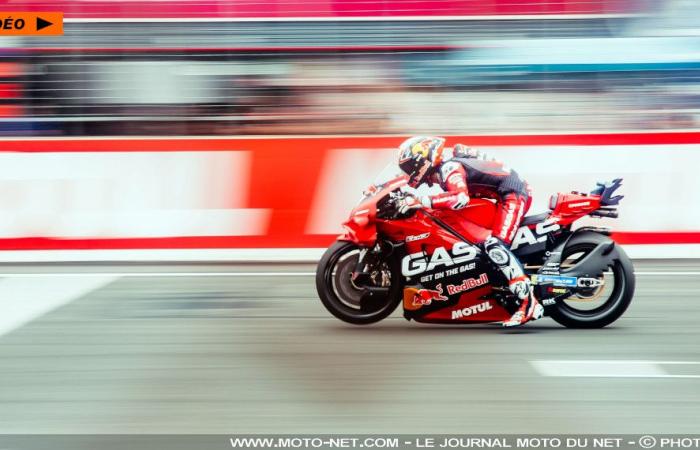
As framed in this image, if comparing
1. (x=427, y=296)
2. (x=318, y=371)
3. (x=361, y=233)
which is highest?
(x=361, y=233)

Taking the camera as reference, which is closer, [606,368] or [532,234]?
[606,368]

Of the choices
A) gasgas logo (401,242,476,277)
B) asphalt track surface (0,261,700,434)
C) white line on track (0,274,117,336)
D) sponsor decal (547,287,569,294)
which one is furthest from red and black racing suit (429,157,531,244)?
white line on track (0,274,117,336)

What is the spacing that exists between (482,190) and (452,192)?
0.40 m

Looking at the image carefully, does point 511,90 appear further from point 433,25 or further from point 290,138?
point 290,138

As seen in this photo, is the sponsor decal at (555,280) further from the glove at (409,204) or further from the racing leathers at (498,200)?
the glove at (409,204)

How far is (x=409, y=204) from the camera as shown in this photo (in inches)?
290

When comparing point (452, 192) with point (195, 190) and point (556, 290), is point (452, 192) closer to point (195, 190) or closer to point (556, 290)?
point (556, 290)

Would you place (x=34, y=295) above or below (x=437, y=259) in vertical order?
below

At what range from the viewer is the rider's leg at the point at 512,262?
7379 mm

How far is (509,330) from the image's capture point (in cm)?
757

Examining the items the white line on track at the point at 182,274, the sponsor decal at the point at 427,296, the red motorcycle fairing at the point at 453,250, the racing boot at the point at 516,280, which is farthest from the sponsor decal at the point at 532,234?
the white line on track at the point at 182,274

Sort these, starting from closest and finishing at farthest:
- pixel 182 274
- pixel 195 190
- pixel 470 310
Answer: pixel 470 310 → pixel 182 274 → pixel 195 190

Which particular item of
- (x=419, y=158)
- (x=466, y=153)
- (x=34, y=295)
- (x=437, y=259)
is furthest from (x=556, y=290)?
(x=34, y=295)

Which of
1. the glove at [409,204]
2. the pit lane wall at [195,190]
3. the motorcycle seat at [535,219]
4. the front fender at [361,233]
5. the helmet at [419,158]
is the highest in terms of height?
the helmet at [419,158]
